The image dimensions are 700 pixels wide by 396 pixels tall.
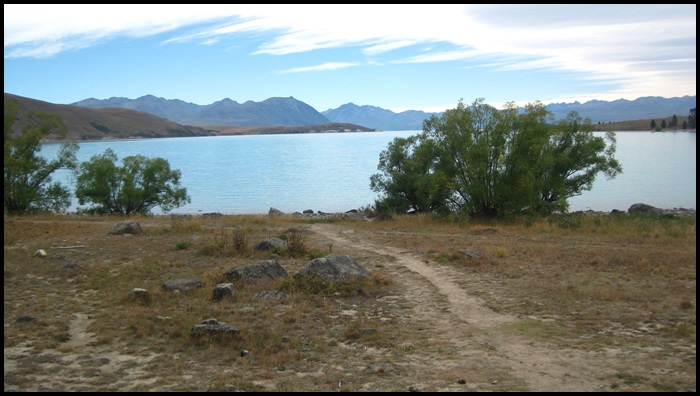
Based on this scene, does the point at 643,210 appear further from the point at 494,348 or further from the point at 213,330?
the point at 213,330

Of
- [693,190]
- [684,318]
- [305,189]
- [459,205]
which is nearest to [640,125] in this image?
[693,190]

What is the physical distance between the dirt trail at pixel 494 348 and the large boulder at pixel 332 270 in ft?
3.90

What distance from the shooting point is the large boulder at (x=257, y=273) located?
510 inches

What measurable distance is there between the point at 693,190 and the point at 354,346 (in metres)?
55.6

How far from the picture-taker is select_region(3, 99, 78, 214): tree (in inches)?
1342

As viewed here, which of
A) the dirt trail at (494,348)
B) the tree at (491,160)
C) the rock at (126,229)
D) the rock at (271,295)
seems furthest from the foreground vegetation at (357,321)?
the tree at (491,160)

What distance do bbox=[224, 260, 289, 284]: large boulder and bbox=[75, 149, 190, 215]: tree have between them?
26.1 m

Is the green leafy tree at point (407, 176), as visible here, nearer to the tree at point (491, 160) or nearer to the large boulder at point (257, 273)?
the tree at point (491, 160)

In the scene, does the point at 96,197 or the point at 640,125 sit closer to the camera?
the point at 96,197

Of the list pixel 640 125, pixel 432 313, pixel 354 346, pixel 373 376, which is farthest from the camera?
pixel 640 125

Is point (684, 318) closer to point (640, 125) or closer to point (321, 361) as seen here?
point (321, 361)

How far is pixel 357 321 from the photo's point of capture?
33.1 feet

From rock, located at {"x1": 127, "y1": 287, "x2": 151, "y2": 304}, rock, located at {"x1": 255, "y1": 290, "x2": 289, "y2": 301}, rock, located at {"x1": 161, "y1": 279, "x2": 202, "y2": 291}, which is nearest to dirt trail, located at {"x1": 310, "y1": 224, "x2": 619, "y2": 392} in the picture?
rock, located at {"x1": 255, "y1": 290, "x2": 289, "y2": 301}

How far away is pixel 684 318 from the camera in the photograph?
32.1 feet
